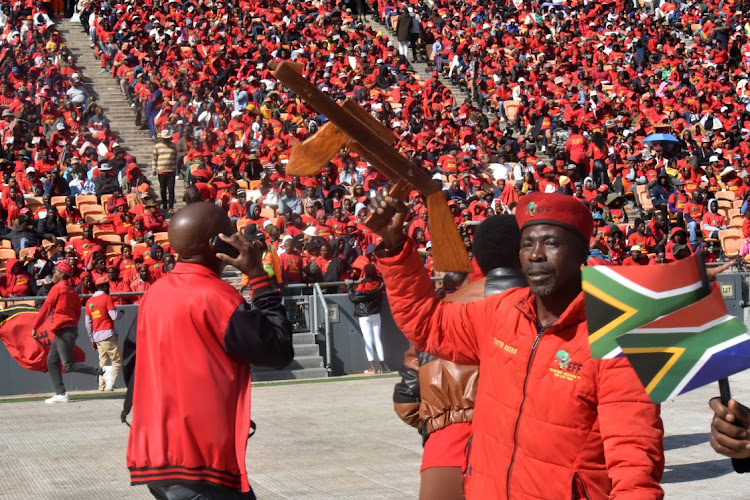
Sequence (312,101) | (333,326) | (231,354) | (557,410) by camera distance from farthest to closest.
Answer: (333,326) < (231,354) < (312,101) < (557,410)

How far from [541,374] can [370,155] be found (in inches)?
33.6

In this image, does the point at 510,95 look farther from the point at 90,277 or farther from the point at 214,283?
the point at 214,283

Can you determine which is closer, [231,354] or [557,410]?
[557,410]

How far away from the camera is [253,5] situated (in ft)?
87.2

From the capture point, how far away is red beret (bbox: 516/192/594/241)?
3.11m

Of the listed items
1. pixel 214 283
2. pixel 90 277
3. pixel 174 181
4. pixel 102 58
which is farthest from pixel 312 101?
pixel 102 58

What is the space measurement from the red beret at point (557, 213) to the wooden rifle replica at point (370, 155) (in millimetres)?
268

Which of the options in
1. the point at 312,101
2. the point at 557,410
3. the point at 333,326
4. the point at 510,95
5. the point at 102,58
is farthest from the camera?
the point at 510,95

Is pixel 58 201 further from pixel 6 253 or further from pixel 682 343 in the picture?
pixel 682 343

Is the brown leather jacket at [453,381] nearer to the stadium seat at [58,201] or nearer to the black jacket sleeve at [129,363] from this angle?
the black jacket sleeve at [129,363]

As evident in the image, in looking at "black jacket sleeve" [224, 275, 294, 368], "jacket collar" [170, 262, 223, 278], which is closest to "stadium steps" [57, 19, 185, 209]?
"jacket collar" [170, 262, 223, 278]

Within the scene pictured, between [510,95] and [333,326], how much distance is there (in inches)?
496

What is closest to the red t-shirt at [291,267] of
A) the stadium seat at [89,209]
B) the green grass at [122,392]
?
the green grass at [122,392]

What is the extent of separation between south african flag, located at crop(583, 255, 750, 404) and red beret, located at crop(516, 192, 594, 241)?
626 millimetres
